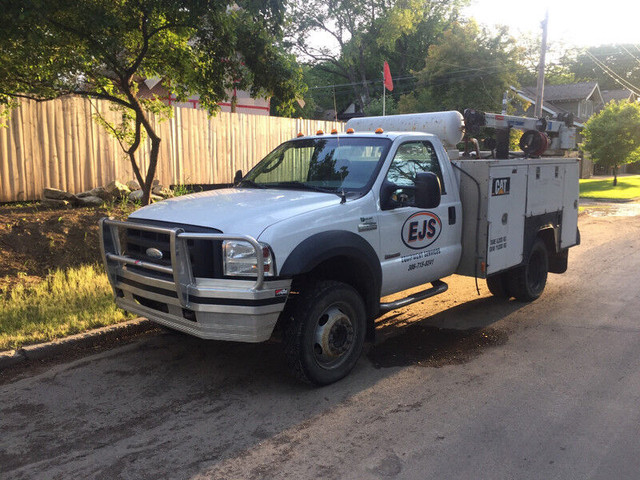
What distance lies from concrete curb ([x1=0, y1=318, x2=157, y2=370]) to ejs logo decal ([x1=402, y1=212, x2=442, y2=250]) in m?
2.89

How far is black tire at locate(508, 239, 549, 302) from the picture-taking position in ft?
22.4

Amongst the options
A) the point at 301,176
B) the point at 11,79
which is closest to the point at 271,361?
the point at 301,176

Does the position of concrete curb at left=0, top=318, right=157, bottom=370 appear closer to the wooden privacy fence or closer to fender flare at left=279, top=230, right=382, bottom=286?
fender flare at left=279, top=230, right=382, bottom=286

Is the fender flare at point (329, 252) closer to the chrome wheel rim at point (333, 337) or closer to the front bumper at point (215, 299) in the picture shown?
the front bumper at point (215, 299)

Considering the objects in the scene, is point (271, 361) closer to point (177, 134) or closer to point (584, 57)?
point (177, 134)

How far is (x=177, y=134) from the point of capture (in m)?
11.5

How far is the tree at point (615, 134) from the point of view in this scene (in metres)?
27.3

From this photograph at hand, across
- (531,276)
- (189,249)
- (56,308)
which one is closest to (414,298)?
(189,249)

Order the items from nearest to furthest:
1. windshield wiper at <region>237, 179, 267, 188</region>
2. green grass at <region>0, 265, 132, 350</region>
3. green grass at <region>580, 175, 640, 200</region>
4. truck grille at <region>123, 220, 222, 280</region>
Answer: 1. truck grille at <region>123, 220, 222, 280</region>
2. green grass at <region>0, 265, 132, 350</region>
3. windshield wiper at <region>237, 179, 267, 188</region>
4. green grass at <region>580, 175, 640, 200</region>

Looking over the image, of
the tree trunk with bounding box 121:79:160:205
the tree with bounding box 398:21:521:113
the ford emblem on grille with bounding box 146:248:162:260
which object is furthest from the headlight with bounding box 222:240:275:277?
the tree with bounding box 398:21:521:113

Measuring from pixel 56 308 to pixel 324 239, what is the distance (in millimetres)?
3444

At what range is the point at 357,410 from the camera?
157 inches

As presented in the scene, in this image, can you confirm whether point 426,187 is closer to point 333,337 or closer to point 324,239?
point 324,239

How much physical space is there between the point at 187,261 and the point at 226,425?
1.20m
